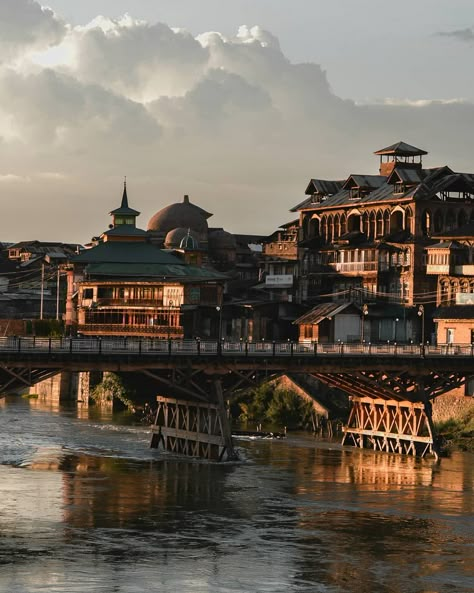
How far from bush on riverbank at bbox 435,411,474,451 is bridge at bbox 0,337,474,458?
3.13 meters

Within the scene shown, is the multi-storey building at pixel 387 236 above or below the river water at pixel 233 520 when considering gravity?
above

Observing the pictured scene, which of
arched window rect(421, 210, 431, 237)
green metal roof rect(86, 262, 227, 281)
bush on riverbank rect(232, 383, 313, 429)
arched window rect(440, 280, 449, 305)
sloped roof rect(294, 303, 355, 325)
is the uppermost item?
arched window rect(421, 210, 431, 237)

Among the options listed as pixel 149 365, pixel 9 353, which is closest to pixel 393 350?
pixel 149 365

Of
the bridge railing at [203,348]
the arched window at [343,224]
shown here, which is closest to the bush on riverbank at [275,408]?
the bridge railing at [203,348]

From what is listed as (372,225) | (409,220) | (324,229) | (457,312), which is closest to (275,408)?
(457,312)

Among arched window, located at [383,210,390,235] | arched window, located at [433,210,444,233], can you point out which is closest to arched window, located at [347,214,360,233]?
arched window, located at [383,210,390,235]

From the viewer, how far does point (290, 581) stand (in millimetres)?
64250

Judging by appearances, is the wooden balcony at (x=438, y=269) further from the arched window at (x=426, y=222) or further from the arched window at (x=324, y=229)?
the arched window at (x=324, y=229)

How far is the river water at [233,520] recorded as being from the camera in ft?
212

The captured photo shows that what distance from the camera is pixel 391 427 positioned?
113 metres

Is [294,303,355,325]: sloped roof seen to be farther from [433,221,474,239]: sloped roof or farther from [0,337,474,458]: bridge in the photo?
[0,337,474,458]: bridge

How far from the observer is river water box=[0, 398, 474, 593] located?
2542 inches

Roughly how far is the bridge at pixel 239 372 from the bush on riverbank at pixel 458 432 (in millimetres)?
3130

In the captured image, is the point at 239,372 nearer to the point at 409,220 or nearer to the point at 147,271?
the point at 409,220
